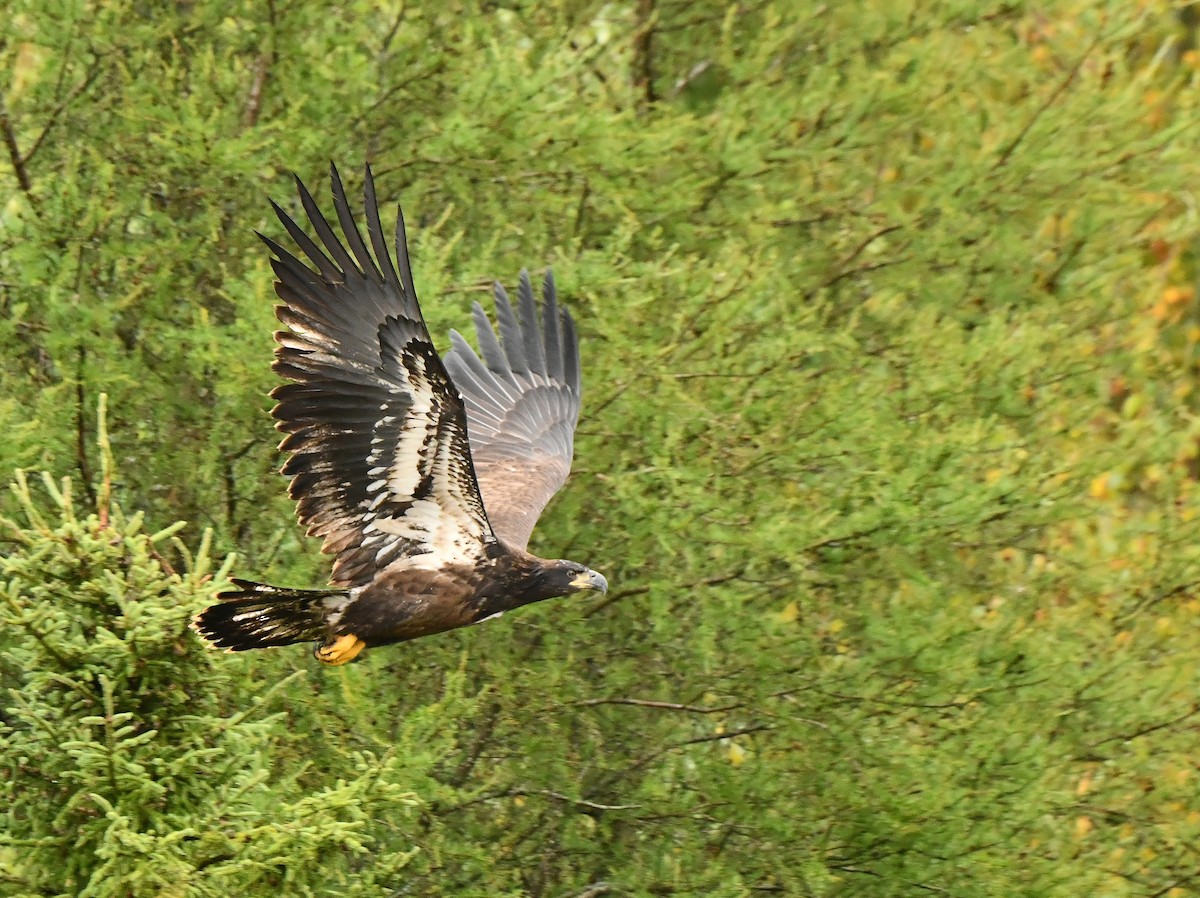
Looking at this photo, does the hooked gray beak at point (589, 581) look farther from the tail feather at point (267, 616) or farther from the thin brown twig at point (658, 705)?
the thin brown twig at point (658, 705)

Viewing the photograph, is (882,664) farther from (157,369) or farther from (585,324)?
(157,369)

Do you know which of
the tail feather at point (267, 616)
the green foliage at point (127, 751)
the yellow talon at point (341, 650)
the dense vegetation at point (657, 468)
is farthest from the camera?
the dense vegetation at point (657, 468)

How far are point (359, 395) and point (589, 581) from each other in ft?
4.49

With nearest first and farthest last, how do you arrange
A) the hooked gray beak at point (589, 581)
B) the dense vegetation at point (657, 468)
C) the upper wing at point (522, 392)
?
1. the hooked gray beak at point (589, 581)
2. the dense vegetation at point (657, 468)
3. the upper wing at point (522, 392)

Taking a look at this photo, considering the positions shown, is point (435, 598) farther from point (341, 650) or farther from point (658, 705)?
point (658, 705)

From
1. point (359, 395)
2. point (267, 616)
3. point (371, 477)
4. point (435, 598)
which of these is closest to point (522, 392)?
point (435, 598)

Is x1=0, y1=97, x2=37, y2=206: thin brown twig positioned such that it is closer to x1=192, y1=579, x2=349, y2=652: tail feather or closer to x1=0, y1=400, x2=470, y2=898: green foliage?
x1=192, y1=579, x2=349, y2=652: tail feather

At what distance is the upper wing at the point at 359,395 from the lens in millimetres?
5805

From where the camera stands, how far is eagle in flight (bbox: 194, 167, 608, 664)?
5.79 meters

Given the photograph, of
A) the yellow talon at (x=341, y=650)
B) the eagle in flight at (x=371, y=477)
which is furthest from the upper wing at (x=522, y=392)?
the yellow talon at (x=341, y=650)

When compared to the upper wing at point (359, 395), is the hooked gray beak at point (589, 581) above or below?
below

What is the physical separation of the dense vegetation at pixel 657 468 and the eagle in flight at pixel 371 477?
0.43 metres

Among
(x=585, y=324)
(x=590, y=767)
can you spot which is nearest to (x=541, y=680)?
(x=590, y=767)

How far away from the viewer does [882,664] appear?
8195 mm
